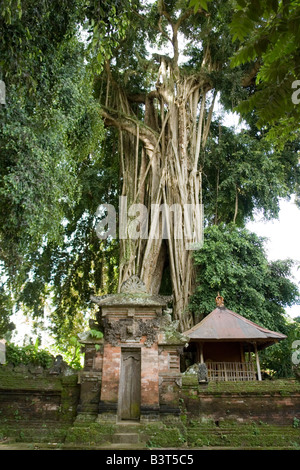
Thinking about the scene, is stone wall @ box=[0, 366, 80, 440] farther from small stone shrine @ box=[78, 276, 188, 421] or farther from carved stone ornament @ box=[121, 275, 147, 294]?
carved stone ornament @ box=[121, 275, 147, 294]

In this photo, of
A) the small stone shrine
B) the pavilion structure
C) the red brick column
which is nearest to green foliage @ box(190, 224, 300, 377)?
the pavilion structure

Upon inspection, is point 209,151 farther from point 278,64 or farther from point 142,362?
point 278,64

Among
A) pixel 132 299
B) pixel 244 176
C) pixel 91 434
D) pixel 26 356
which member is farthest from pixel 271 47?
pixel 244 176

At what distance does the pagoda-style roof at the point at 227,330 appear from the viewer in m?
8.54

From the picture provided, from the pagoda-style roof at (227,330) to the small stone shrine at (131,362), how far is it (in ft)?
10.4

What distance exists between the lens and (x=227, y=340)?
8688 millimetres

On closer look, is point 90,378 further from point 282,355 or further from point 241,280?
point 282,355

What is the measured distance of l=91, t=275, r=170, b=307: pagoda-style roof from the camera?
562 centimetres

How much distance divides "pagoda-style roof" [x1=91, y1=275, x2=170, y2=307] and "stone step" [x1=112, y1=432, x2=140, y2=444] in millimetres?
1782

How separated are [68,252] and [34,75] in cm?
988

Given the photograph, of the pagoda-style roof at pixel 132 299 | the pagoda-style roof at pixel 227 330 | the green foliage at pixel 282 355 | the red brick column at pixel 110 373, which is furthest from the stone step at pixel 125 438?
the green foliage at pixel 282 355

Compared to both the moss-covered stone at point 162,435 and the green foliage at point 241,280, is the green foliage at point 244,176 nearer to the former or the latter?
the green foliage at point 241,280
